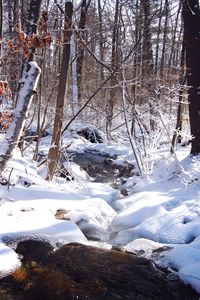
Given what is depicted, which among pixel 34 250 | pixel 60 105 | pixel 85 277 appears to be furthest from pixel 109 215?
pixel 60 105

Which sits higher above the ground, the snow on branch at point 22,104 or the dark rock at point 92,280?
the snow on branch at point 22,104

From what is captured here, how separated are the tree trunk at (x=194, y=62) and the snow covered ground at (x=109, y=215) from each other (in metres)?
0.93

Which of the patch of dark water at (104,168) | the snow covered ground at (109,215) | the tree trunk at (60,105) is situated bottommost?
the patch of dark water at (104,168)

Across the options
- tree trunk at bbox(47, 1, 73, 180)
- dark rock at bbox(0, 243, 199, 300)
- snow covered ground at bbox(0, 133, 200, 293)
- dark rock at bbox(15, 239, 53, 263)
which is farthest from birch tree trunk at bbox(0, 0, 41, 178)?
tree trunk at bbox(47, 1, 73, 180)

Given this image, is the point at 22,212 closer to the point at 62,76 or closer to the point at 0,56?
the point at 0,56

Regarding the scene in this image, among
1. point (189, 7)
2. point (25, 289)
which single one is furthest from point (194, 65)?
point (25, 289)

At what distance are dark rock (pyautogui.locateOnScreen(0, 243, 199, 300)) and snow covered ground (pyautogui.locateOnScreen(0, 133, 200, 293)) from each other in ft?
0.62

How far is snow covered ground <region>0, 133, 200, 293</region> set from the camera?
4.84 meters

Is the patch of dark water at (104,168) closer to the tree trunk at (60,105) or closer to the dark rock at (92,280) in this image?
the tree trunk at (60,105)

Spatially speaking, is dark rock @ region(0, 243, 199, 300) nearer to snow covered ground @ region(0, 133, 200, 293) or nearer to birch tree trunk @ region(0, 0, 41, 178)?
snow covered ground @ region(0, 133, 200, 293)

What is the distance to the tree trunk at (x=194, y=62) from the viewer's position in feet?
29.0

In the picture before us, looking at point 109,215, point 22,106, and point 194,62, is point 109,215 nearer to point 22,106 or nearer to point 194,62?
point 22,106

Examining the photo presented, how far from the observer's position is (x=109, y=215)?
6.58 meters

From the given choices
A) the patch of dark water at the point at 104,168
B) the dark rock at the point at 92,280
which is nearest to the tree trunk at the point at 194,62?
the patch of dark water at the point at 104,168
